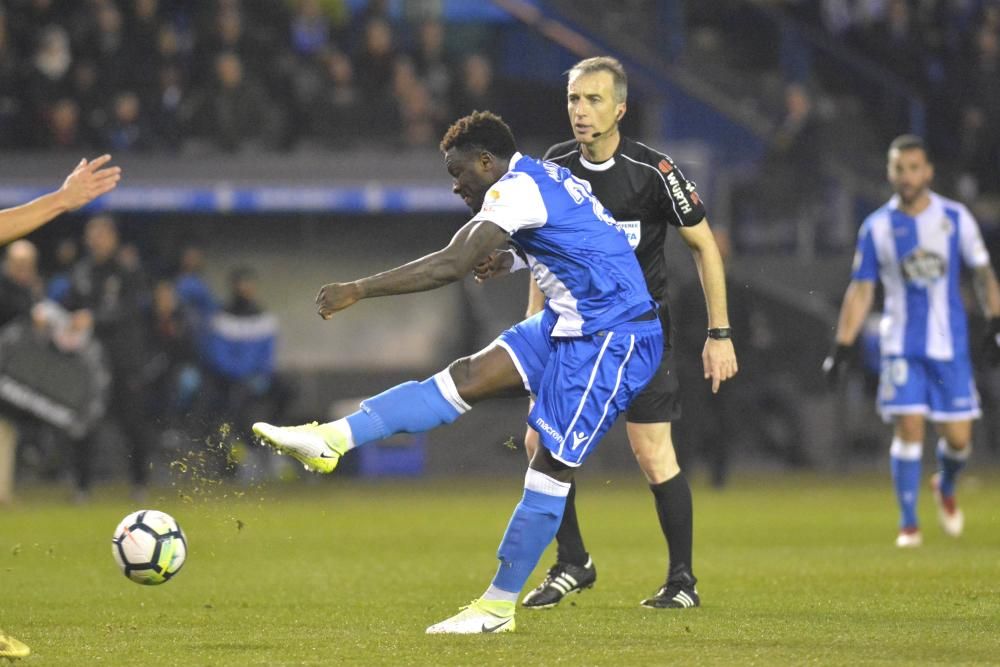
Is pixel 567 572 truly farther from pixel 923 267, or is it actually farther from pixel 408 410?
pixel 923 267

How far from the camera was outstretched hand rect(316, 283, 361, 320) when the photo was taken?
6332 millimetres

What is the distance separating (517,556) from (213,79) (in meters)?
13.1

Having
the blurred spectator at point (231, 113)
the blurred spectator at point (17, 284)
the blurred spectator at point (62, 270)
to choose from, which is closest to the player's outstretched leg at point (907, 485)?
the blurred spectator at point (17, 284)

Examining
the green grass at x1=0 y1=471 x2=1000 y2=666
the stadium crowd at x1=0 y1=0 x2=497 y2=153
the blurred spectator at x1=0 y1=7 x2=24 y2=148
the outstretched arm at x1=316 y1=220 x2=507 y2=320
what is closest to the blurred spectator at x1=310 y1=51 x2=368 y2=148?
the stadium crowd at x1=0 y1=0 x2=497 y2=153

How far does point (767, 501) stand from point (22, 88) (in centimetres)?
903

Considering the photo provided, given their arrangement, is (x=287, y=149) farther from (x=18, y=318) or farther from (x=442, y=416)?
(x=442, y=416)

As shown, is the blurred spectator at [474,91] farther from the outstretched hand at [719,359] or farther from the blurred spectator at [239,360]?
the outstretched hand at [719,359]

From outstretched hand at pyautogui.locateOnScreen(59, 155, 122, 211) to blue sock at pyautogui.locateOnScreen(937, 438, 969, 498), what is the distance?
21.5 feet

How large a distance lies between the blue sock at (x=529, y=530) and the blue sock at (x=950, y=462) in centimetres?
Answer: 541

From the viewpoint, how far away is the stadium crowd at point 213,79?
18609 millimetres

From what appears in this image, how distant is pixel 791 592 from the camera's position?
8.50m

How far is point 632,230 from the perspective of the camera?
786cm

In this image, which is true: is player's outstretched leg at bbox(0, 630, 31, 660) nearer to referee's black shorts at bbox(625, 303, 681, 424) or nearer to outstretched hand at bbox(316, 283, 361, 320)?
outstretched hand at bbox(316, 283, 361, 320)

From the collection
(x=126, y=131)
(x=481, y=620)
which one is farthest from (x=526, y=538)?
(x=126, y=131)
